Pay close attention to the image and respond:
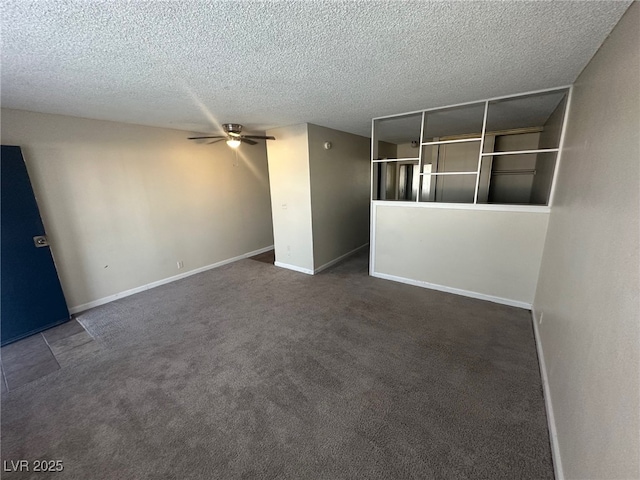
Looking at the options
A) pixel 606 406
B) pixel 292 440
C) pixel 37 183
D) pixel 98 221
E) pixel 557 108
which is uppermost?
pixel 557 108

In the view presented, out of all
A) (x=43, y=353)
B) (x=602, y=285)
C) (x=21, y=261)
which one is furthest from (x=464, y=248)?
(x=21, y=261)

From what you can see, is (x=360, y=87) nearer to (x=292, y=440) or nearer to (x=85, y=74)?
(x=85, y=74)

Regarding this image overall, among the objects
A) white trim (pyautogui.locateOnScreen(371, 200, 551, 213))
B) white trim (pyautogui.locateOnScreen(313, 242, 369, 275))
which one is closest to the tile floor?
white trim (pyautogui.locateOnScreen(313, 242, 369, 275))

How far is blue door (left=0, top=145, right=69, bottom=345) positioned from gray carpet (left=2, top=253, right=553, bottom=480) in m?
0.54

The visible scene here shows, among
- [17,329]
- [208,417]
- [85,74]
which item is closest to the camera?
[208,417]

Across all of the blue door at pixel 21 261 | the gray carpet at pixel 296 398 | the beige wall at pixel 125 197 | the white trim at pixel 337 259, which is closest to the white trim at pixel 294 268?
the white trim at pixel 337 259

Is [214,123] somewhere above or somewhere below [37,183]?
above

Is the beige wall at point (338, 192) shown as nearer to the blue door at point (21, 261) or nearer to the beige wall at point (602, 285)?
the beige wall at point (602, 285)

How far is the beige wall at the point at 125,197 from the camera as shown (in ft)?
9.52

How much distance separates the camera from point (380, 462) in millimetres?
1415

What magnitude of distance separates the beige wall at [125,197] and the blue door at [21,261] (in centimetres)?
18

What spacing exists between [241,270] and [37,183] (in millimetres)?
2762

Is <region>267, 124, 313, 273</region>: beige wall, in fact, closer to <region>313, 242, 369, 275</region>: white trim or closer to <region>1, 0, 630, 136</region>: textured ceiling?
<region>313, 242, 369, 275</region>: white trim

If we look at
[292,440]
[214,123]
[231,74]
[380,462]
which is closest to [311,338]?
[292,440]
